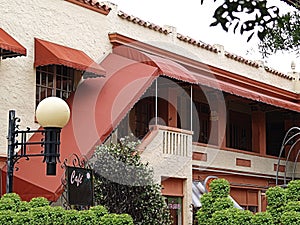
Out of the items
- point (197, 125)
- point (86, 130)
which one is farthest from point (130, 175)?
point (197, 125)

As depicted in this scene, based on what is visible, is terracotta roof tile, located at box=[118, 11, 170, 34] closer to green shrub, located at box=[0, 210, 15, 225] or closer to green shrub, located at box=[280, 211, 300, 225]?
green shrub, located at box=[280, 211, 300, 225]

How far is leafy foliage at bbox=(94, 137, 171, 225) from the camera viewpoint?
14.6 m

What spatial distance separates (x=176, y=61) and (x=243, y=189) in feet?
16.6

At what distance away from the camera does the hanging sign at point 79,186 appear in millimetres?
9633

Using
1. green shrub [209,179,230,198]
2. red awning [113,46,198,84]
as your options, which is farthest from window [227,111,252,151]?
green shrub [209,179,230,198]

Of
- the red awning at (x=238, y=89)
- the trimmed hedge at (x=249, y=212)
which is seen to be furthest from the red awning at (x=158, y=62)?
the trimmed hedge at (x=249, y=212)

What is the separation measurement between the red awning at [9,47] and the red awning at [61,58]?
0.80 metres

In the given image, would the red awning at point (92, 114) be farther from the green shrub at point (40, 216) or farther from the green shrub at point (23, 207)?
the green shrub at point (40, 216)

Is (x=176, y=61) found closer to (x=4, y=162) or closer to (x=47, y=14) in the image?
(x=47, y=14)

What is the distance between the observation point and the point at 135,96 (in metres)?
15.7

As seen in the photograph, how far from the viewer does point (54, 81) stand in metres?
15.9

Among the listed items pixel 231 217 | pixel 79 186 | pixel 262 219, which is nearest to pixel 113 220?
pixel 79 186

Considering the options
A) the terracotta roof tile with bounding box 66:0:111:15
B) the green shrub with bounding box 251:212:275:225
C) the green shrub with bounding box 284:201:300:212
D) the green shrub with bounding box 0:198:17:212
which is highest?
the terracotta roof tile with bounding box 66:0:111:15

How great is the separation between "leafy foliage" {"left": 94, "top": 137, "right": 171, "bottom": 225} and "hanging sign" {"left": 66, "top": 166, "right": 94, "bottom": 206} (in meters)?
4.52
